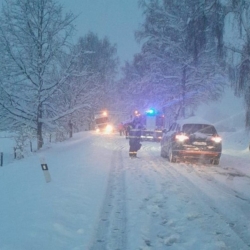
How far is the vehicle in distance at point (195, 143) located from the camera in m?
12.5

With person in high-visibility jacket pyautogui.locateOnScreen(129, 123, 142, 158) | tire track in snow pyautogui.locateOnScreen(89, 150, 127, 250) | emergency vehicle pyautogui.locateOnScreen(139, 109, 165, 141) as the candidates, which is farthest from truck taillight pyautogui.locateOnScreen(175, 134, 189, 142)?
emergency vehicle pyautogui.locateOnScreen(139, 109, 165, 141)

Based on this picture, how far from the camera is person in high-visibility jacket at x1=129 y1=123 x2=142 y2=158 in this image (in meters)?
15.0

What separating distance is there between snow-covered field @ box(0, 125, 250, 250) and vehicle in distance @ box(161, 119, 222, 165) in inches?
93.7

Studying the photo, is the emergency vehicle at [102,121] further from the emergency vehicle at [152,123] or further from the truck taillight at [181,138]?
the truck taillight at [181,138]

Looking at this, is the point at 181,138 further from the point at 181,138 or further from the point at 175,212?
the point at 175,212

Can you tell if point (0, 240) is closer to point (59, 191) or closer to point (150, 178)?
point (59, 191)

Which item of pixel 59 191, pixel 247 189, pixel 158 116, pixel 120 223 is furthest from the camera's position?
pixel 158 116

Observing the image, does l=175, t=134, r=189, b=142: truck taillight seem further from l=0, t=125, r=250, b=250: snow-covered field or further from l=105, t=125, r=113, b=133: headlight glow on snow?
l=105, t=125, r=113, b=133: headlight glow on snow

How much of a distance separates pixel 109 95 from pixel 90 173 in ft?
126

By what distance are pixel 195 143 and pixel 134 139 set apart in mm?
3481

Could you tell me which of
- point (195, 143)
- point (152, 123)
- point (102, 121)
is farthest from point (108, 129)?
A: point (195, 143)

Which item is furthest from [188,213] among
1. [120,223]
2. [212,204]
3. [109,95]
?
[109,95]

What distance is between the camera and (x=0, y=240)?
14.1ft

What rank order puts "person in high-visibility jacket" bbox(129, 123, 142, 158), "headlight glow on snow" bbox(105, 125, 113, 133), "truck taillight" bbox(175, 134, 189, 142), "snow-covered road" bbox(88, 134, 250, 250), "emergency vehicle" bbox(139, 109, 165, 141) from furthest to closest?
"headlight glow on snow" bbox(105, 125, 113, 133), "emergency vehicle" bbox(139, 109, 165, 141), "person in high-visibility jacket" bbox(129, 123, 142, 158), "truck taillight" bbox(175, 134, 189, 142), "snow-covered road" bbox(88, 134, 250, 250)
